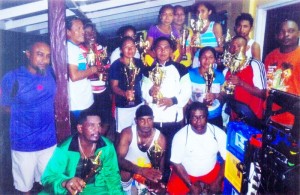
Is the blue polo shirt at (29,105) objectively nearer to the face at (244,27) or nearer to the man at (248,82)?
the man at (248,82)

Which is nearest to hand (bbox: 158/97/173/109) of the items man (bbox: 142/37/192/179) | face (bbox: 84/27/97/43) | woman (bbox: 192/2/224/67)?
man (bbox: 142/37/192/179)

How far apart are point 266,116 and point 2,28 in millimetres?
3891

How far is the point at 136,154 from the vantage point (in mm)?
3729

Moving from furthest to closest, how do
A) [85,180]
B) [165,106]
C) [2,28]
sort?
[2,28], [165,106], [85,180]

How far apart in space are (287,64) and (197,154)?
5.45 ft

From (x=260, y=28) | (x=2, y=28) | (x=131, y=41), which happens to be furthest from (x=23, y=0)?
(x=260, y=28)

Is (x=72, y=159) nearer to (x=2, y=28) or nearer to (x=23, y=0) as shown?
(x=23, y=0)

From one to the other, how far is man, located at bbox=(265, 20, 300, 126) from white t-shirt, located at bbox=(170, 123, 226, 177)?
87 centimetres

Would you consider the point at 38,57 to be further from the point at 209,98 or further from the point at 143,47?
the point at 209,98

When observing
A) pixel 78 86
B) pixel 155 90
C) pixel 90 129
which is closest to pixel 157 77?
pixel 155 90

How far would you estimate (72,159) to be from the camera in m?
3.09

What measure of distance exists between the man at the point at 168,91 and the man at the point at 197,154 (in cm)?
23

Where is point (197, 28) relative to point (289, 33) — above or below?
above

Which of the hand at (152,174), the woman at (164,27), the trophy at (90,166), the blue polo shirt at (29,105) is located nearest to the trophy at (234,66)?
the woman at (164,27)
